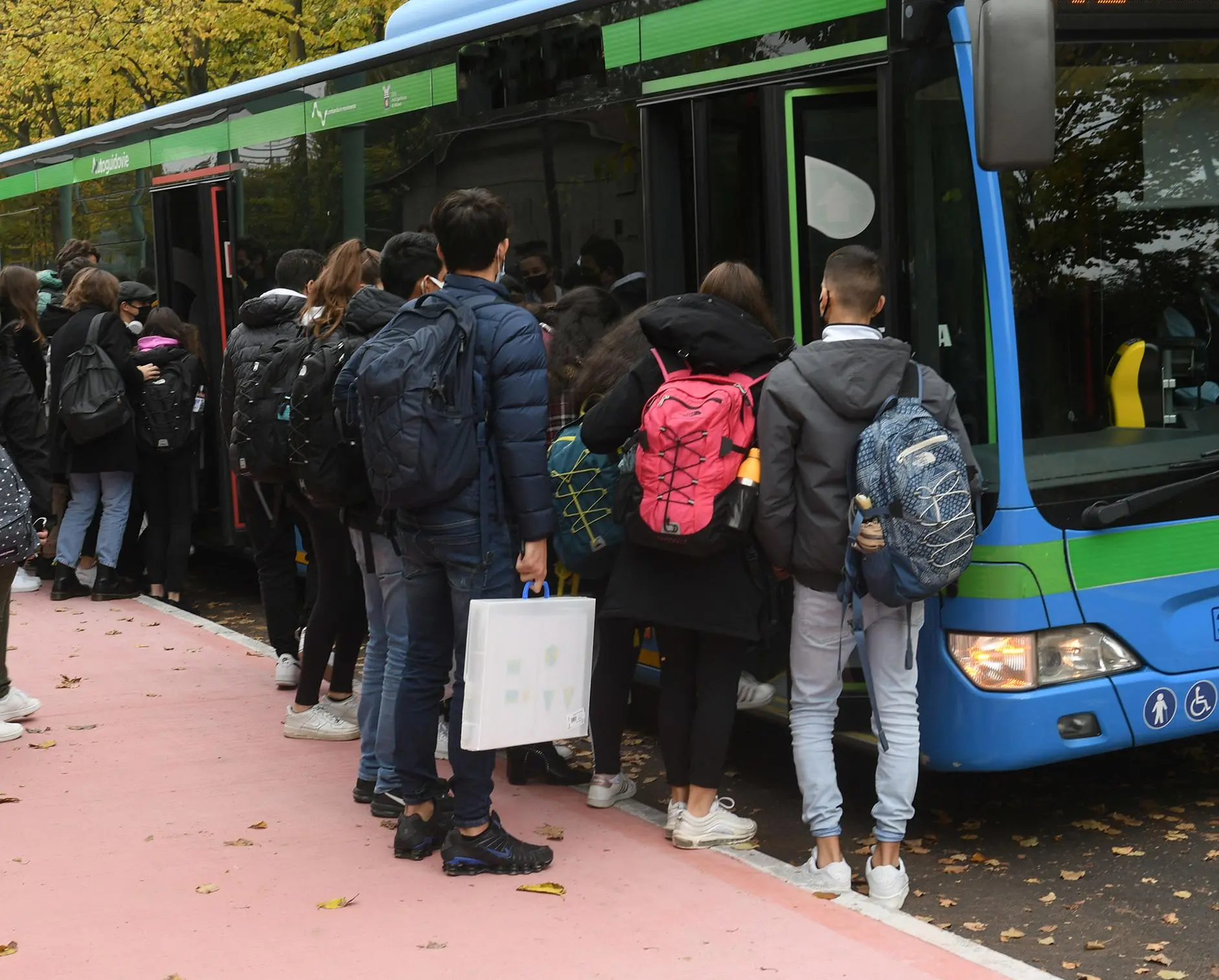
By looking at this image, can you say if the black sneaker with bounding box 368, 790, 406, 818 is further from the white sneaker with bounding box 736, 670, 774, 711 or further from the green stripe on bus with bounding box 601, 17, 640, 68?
the green stripe on bus with bounding box 601, 17, 640, 68

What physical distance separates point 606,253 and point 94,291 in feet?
15.6

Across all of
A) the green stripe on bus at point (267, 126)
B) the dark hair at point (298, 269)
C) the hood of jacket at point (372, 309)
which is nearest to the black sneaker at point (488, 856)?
the hood of jacket at point (372, 309)

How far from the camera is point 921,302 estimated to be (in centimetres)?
514

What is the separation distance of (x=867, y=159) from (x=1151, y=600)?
5.44ft

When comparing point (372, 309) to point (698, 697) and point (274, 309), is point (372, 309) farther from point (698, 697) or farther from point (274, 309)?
point (274, 309)

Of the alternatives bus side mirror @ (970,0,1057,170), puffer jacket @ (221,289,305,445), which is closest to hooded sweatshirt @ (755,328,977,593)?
bus side mirror @ (970,0,1057,170)

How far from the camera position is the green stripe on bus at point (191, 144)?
10.2 metres

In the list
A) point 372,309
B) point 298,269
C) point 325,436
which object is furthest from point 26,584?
point 372,309

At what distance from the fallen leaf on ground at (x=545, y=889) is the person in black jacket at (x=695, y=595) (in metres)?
0.53

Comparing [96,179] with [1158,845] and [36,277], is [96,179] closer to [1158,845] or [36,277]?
[36,277]

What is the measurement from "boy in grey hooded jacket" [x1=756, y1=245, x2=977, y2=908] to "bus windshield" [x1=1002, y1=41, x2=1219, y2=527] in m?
0.42

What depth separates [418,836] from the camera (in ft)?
17.7

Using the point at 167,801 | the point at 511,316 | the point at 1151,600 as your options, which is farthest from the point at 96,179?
the point at 1151,600

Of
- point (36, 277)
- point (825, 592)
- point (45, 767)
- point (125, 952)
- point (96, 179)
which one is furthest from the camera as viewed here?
point (96, 179)
